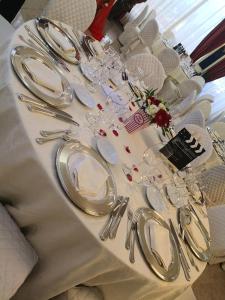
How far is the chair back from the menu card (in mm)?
2895

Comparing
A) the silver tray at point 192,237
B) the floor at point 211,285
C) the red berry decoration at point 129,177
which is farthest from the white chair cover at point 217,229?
the red berry decoration at point 129,177

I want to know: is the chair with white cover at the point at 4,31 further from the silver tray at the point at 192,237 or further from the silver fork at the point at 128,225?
the silver tray at the point at 192,237

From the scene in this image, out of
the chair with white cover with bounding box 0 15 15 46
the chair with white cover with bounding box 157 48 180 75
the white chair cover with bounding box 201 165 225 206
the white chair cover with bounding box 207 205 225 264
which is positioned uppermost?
the chair with white cover with bounding box 0 15 15 46

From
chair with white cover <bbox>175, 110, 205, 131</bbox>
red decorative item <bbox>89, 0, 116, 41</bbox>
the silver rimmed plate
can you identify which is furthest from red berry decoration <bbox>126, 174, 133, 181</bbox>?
red decorative item <bbox>89, 0, 116, 41</bbox>

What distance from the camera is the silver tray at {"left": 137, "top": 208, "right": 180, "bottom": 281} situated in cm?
125

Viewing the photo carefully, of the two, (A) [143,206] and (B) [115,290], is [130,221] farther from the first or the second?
(B) [115,290]

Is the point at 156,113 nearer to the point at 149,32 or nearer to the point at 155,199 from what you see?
the point at 155,199

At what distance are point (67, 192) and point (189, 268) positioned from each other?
0.69 m

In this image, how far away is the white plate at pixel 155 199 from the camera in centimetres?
151

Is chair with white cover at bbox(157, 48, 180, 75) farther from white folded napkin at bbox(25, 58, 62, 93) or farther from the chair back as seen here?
white folded napkin at bbox(25, 58, 62, 93)

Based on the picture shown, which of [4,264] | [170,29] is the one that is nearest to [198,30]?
[170,29]

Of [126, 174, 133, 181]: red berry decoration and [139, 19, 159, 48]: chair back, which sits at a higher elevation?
[139, 19, 159, 48]: chair back

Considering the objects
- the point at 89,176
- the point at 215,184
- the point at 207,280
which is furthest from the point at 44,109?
the point at 207,280

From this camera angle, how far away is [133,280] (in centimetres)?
122
